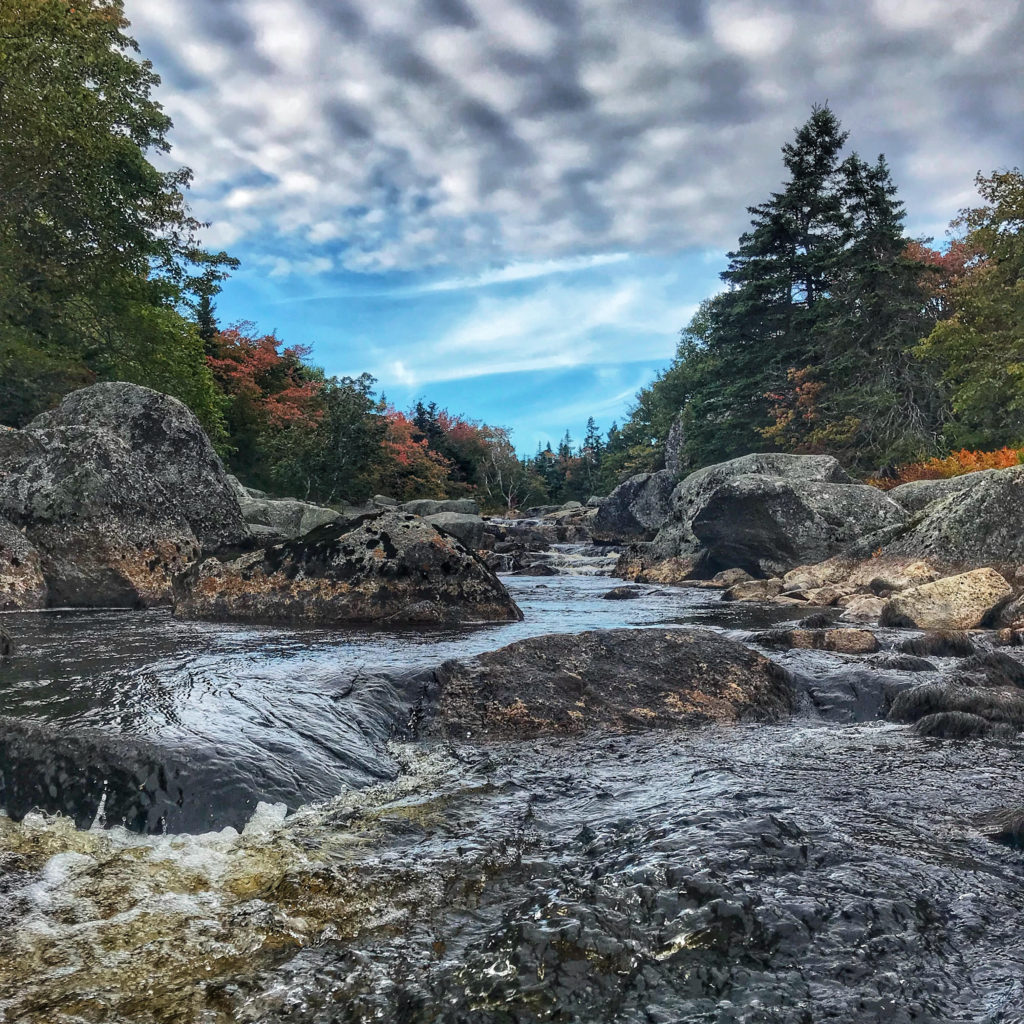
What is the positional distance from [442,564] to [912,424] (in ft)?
80.9

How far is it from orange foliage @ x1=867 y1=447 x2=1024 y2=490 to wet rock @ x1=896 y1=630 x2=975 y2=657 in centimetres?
1514

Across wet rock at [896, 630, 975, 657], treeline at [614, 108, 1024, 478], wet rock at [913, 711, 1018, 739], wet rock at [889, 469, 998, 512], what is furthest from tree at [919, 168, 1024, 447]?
wet rock at [913, 711, 1018, 739]

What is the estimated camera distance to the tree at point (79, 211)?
1833cm

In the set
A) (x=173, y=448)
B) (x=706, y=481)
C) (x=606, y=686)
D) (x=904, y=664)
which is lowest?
(x=904, y=664)

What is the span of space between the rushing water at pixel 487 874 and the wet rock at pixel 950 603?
16.8 ft

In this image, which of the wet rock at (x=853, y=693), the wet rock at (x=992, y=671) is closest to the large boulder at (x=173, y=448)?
the wet rock at (x=853, y=693)

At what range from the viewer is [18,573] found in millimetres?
8664

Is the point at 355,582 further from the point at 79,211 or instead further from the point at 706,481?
the point at 79,211

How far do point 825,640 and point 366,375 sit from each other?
30.2m

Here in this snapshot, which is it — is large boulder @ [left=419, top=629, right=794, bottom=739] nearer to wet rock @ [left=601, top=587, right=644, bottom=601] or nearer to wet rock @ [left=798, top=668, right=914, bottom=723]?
wet rock @ [left=798, top=668, right=914, bottom=723]

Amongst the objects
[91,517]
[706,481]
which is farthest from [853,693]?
[706,481]

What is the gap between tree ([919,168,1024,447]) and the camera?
72.7 feet

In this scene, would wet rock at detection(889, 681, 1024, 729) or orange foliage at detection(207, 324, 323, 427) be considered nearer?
wet rock at detection(889, 681, 1024, 729)

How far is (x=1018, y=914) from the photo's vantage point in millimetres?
2170
